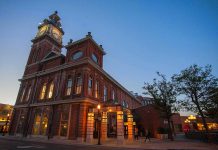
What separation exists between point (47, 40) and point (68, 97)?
18.0 m

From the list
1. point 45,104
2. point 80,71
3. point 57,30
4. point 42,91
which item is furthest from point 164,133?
point 57,30

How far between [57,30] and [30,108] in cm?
2082

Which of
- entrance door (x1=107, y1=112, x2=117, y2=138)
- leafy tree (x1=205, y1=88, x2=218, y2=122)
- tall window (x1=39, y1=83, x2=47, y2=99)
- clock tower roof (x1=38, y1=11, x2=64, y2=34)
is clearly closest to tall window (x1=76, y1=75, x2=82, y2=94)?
tall window (x1=39, y1=83, x2=47, y2=99)

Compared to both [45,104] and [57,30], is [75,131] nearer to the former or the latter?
[45,104]

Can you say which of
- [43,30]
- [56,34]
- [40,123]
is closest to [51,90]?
[40,123]

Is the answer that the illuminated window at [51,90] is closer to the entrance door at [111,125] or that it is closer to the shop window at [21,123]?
the shop window at [21,123]

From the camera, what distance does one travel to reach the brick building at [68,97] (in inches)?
790

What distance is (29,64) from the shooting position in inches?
1323

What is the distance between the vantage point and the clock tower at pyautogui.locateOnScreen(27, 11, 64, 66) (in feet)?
109

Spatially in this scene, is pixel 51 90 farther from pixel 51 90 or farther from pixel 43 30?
pixel 43 30

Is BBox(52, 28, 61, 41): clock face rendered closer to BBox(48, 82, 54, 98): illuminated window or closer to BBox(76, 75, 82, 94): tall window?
BBox(48, 82, 54, 98): illuminated window

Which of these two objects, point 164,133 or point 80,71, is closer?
point 80,71

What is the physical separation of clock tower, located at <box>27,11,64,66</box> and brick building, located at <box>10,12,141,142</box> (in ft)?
0.71

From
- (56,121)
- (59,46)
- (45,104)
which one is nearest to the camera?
(56,121)
